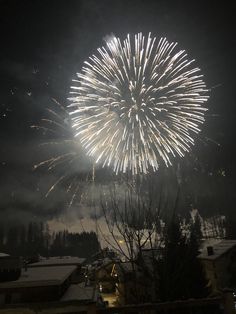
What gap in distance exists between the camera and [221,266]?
136ft

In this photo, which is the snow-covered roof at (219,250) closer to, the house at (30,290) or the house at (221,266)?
the house at (221,266)

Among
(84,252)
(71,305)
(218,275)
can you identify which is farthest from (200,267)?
(84,252)

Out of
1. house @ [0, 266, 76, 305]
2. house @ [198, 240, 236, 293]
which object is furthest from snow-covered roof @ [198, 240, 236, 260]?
house @ [0, 266, 76, 305]

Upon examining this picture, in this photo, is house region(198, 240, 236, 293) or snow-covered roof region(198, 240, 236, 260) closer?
house region(198, 240, 236, 293)

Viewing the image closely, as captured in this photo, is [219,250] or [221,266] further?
[219,250]

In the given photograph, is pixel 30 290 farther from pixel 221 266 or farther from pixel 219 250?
pixel 219 250

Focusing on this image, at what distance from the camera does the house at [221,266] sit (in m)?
40.4

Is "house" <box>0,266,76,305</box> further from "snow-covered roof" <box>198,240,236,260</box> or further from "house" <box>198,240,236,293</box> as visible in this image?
"snow-covered roof" <box>198,240,236,260</box>

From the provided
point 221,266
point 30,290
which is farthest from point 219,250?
point 30,290

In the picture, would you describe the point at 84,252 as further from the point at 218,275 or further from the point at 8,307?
the point at 8,307

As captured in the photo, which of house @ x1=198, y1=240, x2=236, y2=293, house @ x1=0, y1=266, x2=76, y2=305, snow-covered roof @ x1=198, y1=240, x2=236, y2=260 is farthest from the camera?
snow-covered roof @ x1=198, y1=240, x2=236, y2=260

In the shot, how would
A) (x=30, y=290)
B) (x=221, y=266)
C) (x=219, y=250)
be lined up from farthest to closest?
1. (x=219, y=250)
2. (x=221, y=266)
3. (x=30, y=290)

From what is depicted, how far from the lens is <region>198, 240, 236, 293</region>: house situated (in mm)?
40406

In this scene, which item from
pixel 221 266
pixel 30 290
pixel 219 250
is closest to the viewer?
pixel 30 290
